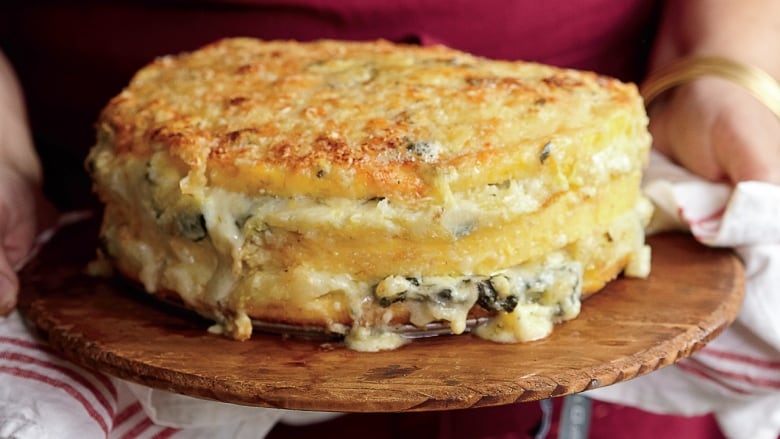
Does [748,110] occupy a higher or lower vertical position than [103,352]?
higher

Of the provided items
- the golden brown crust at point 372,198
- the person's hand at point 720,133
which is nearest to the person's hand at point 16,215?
the golden brown crust at point 372,198

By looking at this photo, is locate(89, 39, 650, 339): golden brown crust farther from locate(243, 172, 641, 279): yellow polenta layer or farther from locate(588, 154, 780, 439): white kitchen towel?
locate(588, 154, 780, 439): white kitchen towel

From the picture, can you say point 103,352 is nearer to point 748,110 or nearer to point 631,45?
point 748,110

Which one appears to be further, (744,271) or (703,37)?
(703,37)

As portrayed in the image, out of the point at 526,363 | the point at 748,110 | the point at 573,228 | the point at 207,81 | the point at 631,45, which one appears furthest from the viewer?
the point at 631,45

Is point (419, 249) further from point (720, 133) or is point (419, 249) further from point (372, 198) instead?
point (720, 133)

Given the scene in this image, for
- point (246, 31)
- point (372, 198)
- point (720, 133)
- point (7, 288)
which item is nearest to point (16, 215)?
point (7, 288)

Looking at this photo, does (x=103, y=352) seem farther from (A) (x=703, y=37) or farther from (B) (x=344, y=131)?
(A) (x=703, y=37)

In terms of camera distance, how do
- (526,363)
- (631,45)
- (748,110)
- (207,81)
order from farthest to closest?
(631,45) < (748,110) < (207,81) < (526,363)

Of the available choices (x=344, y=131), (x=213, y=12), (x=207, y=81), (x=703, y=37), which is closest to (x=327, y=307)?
(x=344, y=131)
